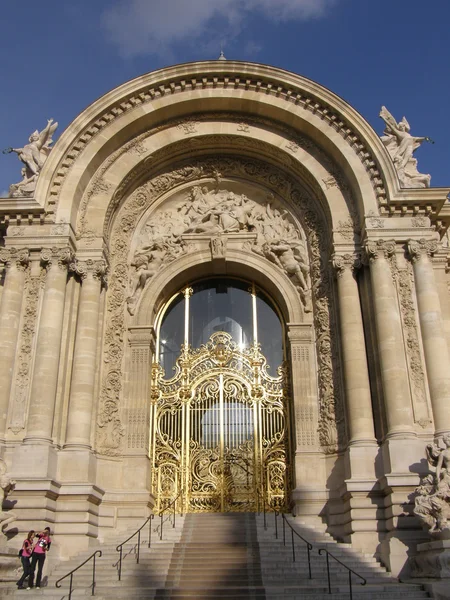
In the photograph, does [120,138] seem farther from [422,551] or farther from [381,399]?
[422,551]

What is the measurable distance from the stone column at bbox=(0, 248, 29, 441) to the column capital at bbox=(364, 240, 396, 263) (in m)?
8.58

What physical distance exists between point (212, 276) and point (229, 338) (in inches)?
80.7

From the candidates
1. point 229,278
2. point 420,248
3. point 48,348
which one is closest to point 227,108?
point 229,278

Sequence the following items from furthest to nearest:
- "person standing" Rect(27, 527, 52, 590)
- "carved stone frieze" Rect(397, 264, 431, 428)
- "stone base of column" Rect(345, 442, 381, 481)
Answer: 1. "carved stone frieze" Rect(397, 264, 431, 428)
2. "stone base of column" Rect(345, 442, 381, 481)
3. "person standing" Rect(27, 527, 52, 590)

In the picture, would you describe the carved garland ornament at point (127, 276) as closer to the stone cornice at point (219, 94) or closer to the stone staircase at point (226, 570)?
the stone cornice at point (219, 94)

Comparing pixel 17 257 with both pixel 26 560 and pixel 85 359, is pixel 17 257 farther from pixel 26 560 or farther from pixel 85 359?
pixel 26 560

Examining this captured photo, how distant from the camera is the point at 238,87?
18203mm

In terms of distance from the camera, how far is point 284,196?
18.9 m

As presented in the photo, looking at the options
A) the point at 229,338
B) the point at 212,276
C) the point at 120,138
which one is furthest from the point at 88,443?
the point at 120,138

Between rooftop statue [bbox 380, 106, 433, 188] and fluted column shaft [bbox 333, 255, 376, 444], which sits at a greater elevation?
rooftop statue [bbox 380, 106, 433, 188]

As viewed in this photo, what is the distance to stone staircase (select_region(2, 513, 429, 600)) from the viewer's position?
10.9m

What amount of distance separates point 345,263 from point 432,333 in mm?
2811

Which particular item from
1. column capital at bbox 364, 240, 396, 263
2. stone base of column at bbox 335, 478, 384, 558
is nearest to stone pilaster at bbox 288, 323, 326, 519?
stone base of column at bbox 335, 478, 384, 558

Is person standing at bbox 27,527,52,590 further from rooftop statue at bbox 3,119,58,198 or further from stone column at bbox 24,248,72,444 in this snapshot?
rooftop statue at bbox 3,119,58,198
